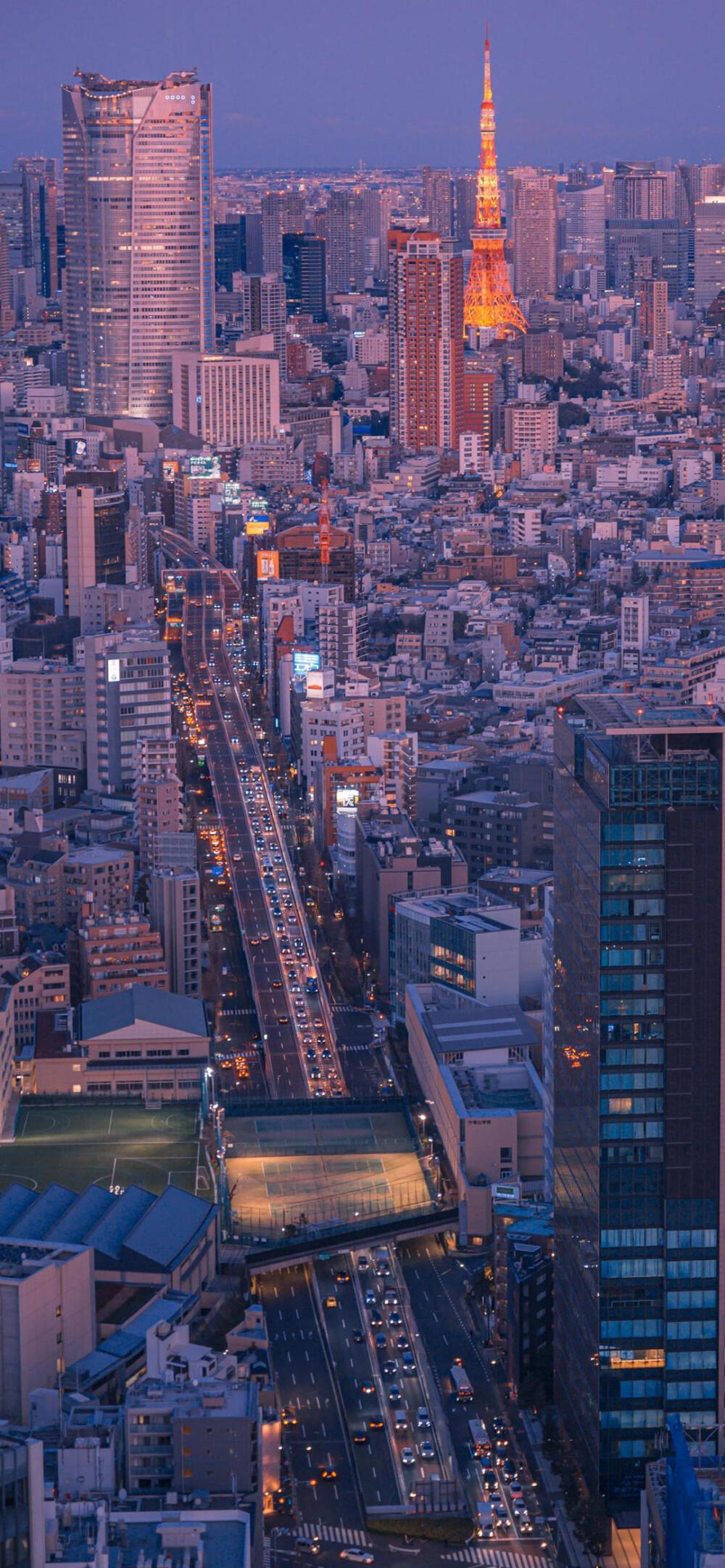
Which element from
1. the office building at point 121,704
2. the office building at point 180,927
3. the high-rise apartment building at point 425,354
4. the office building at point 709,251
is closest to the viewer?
the office building at point 180,927

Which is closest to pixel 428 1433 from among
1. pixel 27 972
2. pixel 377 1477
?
pixel 377 1477

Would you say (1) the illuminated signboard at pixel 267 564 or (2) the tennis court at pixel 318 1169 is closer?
A: (2) the tennis court at pixel 318 1169

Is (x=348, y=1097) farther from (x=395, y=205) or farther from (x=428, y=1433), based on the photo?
(x=395, y=205)

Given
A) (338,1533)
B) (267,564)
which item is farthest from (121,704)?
(338,1533)

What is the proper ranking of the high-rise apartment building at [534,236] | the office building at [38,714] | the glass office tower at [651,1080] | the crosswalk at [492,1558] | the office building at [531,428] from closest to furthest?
the glass office tower at [651,1080]
the crosswalk at [492,1558]
the office building at [38,714]
the office building at [531,428]
the high-rise apartment building at [534,236]

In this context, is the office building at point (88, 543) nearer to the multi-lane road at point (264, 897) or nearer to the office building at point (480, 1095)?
the multi-lane road at point (264, 897)

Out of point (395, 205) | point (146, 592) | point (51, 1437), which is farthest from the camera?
point (395, 205)

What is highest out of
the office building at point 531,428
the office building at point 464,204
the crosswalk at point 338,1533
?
the office building at point 464,204

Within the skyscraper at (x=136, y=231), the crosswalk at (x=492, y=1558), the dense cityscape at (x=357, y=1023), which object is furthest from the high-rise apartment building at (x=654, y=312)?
the crosswalk at (x=492, y=1558)
